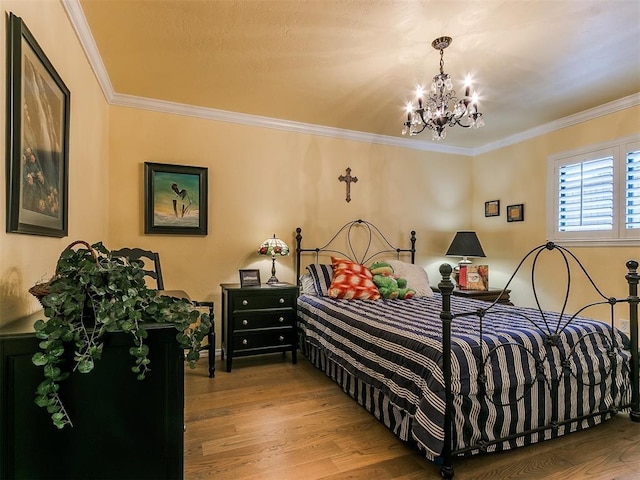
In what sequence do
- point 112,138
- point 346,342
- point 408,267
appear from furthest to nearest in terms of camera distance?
point 408,267 < point 112,138 < point 346,342

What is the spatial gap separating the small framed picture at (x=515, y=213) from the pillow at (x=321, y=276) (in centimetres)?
239

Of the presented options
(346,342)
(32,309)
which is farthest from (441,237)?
(32,309)

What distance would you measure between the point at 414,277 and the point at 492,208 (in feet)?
5.71

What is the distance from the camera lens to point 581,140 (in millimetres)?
3604

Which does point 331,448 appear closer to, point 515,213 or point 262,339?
point 262,339

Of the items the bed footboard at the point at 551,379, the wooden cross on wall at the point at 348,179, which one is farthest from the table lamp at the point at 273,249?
the bed footboard at the point at 551,379

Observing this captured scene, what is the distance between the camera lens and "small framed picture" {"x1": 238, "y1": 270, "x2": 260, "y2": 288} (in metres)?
3.38

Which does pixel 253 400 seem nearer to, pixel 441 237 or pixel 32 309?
pixel 32 309

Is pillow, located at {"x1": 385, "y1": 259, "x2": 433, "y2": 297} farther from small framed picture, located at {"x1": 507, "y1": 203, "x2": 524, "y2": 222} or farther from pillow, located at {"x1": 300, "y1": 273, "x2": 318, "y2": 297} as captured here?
small framed picture, located at {"x1": 507, "y1": 203, "x2": 524, "y2": 222}

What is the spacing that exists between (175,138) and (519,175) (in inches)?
155

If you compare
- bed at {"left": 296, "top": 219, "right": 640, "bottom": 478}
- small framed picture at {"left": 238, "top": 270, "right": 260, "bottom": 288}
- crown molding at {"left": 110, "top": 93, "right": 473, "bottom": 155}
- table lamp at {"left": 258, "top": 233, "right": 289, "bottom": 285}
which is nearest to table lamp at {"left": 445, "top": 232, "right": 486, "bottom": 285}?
crown molding at {"left": 110, "top": 93, "right": 473, "bottom": 155}

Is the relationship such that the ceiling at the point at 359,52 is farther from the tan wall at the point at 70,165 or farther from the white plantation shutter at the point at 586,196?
the white plantation shutter at the point at 586,196

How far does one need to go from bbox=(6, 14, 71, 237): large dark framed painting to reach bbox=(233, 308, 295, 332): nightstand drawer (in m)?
1.61

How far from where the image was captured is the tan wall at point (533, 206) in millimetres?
3320
